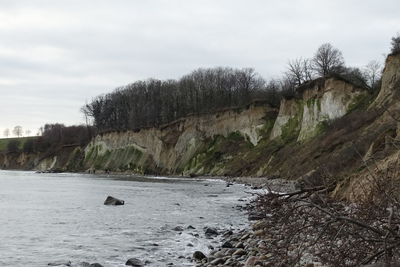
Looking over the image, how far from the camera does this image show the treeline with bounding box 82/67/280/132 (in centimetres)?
10256

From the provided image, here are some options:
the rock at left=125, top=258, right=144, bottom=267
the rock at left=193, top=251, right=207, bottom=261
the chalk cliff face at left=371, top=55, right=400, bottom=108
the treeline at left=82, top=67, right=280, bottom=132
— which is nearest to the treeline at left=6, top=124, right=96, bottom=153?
the treeline at left=82, top=67, right=280, bottom=132

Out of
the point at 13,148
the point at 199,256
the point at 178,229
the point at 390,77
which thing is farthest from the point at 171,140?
the point at 13,148

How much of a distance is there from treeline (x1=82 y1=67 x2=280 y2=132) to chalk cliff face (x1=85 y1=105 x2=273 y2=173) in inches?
162

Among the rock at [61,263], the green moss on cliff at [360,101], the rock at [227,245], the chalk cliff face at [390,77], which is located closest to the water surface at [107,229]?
the rock at [61,263]

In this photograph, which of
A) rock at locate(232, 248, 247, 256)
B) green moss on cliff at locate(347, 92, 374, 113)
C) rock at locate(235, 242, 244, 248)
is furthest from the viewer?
green moss on cliff at locate(347, 92, 374, 113)

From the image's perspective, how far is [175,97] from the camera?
110938mm

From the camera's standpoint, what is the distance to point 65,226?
21.1 m

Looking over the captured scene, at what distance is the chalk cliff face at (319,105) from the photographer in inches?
2103

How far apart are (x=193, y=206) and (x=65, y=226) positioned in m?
9.84

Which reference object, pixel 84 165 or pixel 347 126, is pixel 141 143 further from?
pixel 347 126

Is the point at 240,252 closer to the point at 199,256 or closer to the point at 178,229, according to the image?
the point at 199,256

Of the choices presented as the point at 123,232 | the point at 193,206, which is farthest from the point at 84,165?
the point at 123,232

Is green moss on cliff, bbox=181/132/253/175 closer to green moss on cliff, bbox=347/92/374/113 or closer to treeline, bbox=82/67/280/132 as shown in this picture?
treeline, bbox=82/67/280/132

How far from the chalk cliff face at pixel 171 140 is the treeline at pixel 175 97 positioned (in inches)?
162
